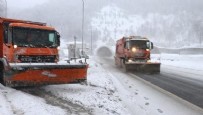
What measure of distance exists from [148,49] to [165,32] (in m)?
173

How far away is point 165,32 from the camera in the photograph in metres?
198

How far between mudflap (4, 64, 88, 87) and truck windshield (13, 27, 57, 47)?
1.68 meters

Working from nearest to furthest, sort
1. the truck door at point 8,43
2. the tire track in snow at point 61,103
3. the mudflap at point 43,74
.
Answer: the tire track in snow at point 61,103
the mudflap at point 43,74
the truck door at point 8,43

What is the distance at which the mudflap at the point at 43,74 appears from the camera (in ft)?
42.6

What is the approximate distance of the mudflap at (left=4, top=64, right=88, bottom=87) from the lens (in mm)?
12992

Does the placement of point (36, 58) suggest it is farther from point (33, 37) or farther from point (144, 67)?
point (144, 67)

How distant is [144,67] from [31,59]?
43.0ft

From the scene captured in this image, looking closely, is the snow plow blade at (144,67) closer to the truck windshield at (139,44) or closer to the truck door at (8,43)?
the truck windshield at (139,44)

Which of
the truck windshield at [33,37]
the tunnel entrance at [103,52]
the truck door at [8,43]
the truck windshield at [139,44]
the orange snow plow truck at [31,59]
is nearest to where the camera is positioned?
the orange snow plow truck at [31,59]

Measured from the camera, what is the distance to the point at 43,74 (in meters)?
13.5

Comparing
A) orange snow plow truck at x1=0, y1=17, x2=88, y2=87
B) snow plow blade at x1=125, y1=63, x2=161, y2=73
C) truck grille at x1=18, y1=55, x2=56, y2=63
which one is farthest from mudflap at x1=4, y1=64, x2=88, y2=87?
snow plow blade at x1=125, y1=63, x2=161, y2=73

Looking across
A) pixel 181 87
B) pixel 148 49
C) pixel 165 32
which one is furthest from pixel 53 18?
pixel 181 87

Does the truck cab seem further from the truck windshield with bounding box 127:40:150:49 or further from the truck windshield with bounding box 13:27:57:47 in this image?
the truck windshield with bounding box 13:27:57:47

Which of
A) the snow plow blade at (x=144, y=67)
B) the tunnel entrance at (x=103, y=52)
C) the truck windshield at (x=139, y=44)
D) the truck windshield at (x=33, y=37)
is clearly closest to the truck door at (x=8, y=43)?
the truck windshield at (x=33, y=37)
